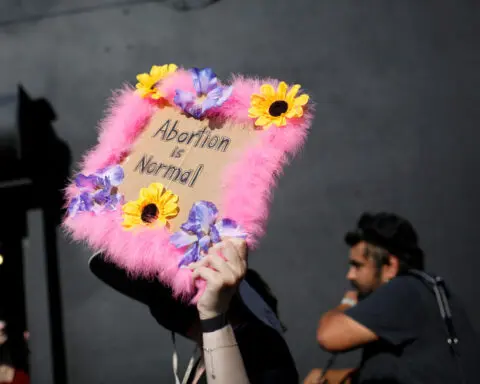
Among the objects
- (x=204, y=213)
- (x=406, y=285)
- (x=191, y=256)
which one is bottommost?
(x=406, y=285)

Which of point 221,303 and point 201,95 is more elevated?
point 201,95

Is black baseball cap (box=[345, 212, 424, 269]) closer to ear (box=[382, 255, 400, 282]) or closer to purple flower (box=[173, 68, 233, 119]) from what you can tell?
ear (box=[382, 255, 400, 282])

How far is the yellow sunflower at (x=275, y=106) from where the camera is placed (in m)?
1.91

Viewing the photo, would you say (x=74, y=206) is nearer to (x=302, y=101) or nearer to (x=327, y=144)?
(x=302, y=101)

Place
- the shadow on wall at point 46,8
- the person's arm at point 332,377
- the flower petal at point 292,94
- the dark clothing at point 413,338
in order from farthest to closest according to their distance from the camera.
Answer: the shadow on wall at point 46,8
the person's arm at point 332,377
the dark clothing at point 413,338
the flower petal at point 292,94

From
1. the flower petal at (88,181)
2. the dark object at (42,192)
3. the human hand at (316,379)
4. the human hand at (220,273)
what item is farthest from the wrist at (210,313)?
the dark object at (42,192)

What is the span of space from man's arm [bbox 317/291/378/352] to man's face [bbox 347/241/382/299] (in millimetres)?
413

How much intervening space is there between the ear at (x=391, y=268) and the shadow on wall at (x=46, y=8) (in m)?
2.50

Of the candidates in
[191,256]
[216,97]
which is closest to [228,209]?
[191,256]

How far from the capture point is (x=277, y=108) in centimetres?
194

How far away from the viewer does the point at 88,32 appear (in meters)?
4.79

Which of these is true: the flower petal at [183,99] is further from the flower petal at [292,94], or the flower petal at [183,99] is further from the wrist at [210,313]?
the wrist at [210,313]

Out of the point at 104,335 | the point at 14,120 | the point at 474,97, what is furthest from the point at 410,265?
the point at 14,120

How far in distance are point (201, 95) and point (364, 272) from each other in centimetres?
148
